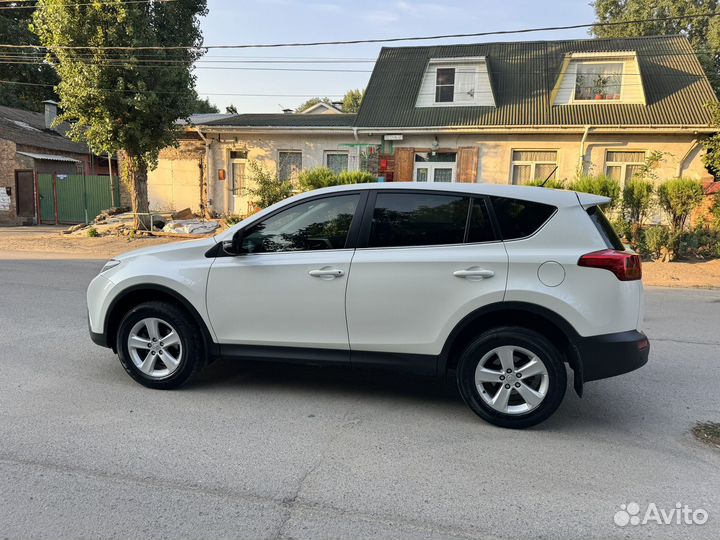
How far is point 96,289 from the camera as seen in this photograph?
14.7ft

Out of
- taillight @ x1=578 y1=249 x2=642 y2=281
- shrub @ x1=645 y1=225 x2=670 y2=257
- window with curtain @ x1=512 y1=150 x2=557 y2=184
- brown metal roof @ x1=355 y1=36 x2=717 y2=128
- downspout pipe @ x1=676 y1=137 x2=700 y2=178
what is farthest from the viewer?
window with curtain @ x1=512 y1=150 x2=557 y2=184

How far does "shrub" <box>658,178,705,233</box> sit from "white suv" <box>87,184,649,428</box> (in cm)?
1063

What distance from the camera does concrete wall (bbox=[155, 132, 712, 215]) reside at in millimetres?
16422

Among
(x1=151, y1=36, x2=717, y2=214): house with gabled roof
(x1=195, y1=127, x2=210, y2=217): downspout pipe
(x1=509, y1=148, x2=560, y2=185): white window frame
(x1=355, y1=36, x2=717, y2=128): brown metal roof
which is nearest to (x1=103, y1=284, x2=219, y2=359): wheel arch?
(x1=151, y1=36, x2=717, y2=214): house with gabled roof

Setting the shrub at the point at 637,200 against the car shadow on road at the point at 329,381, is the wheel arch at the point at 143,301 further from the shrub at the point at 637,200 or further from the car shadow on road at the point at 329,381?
the shrub at the point at 637,200

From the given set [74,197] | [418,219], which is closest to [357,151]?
[74,197]

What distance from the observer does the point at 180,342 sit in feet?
14.1

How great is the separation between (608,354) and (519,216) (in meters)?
1.14

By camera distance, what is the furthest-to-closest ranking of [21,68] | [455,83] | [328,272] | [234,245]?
[21,68] → [455,83] → [234,245] → [328,272]

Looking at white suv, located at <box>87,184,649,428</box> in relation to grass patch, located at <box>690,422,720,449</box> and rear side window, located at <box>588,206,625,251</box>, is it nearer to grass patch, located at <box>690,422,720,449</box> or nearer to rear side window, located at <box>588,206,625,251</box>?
rear side window, located at <box>588,206,625,251</box>

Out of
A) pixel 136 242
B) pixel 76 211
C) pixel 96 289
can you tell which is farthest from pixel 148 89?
pixel 96 289

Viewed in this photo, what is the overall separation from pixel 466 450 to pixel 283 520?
4.41 feet

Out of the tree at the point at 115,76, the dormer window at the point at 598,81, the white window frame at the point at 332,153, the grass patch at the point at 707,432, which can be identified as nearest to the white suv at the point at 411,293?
the grass patch at the point at 707,432

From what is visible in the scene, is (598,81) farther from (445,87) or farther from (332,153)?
(332,153)
